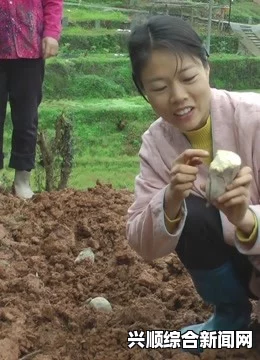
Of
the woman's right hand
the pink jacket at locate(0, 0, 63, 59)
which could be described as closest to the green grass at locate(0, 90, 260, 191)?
the pink jacket at locate(0, 0, 63, 59)

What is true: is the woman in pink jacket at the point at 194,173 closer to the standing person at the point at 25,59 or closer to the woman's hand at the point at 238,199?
the woman's hand at the point at 238,199

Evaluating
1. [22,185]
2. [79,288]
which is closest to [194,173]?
[79,288]

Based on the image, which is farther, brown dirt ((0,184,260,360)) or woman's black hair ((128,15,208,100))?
brown dirt ((0,184,260,360))

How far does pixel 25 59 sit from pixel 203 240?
1406 millimetres

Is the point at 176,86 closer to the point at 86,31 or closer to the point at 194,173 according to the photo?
the point at 194,173

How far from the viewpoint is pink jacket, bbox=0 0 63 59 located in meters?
2.79

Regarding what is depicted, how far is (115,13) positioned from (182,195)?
11.4 metres

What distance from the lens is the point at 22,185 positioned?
120 inches

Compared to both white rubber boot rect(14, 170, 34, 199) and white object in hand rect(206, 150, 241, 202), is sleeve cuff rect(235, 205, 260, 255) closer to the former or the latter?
white object in hand rect(206, 150, 241, 202)

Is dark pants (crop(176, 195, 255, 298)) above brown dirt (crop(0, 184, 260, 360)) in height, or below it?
above

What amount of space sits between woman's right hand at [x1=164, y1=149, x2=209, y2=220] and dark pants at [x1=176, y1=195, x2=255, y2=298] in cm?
16

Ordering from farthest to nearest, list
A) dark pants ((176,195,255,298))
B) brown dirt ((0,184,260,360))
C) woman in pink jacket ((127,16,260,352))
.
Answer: brown dirt ((0,184,260,360)), dark pants ((176,195,255,298)), woman in pink jacket ((127,16,260,352))

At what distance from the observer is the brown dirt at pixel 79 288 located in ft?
5.81

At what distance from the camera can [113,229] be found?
8.39ft
